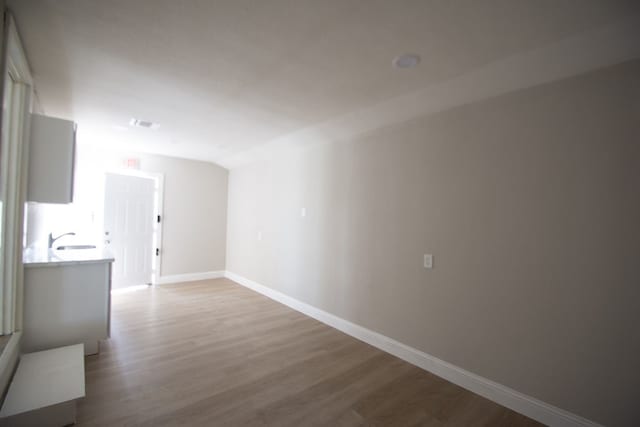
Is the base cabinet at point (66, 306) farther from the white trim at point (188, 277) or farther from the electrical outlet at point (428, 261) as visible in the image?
the electrical outlet at point (428, 261)

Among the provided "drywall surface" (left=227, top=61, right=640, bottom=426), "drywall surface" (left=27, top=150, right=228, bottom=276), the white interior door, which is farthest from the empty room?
the white interior door

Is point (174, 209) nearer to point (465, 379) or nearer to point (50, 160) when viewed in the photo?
point (50, 160)

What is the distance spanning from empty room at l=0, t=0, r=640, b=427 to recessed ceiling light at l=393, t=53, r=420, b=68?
0.05ft

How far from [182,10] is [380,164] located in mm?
2243

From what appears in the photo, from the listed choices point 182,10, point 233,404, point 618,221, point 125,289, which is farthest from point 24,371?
point 618,221

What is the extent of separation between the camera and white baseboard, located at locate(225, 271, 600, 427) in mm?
1957

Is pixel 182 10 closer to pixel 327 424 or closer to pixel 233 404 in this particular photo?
pixel 233 404

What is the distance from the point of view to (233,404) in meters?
2.12

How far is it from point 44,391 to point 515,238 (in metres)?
3.55

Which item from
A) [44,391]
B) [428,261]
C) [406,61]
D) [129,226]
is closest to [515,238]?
[428,261]

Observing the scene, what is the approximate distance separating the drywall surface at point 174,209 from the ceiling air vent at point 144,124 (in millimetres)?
1769

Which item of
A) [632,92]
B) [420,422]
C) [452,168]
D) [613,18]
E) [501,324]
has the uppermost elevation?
[613,18]

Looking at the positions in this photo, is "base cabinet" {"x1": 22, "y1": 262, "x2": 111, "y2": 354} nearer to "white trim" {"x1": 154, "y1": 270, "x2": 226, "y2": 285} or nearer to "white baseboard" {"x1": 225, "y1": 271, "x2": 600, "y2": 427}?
"white baseboard" {"x1": 225, "y1": 271, "x2": 600, "y2": 427}

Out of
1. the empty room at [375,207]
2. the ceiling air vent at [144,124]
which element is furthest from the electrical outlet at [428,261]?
the ceiling air vent at [144,124]
